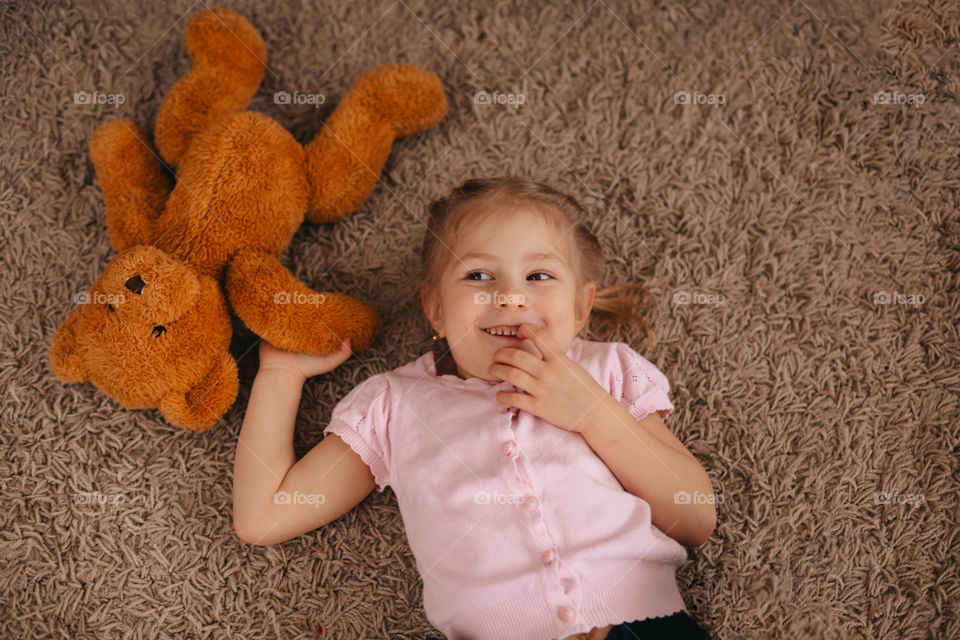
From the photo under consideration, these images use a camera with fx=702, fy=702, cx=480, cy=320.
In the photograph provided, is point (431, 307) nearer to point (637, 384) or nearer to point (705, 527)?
point (637, 384)

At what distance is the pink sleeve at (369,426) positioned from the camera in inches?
46.8

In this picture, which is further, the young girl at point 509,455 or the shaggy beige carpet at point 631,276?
the shaggy beige carpet at point 631,276

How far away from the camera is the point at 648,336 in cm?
135

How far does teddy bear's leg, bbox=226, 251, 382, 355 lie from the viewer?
1.18 metres

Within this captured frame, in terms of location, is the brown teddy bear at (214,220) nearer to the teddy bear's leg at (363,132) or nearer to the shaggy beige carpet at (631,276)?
the teddy bear's leg at (363,132)

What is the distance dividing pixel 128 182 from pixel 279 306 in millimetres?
362

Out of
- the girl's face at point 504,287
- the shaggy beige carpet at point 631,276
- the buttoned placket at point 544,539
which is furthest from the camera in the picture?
the shaggy beige carpet at point 631,276

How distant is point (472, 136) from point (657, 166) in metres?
0.38

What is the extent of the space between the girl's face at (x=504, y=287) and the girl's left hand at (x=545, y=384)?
0.02m

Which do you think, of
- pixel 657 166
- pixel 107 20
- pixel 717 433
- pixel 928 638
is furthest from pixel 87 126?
pixel 928 638

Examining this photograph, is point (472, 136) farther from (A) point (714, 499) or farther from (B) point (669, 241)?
(A) point (714, 499)

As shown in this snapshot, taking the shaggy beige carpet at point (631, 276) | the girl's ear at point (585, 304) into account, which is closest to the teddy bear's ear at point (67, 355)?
the shaggy beige carpet at point (631, 276)

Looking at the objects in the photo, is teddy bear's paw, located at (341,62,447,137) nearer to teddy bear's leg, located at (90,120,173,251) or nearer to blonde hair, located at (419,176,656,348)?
blonde hair, located at (419,176,656,348)

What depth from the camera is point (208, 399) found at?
117cm
